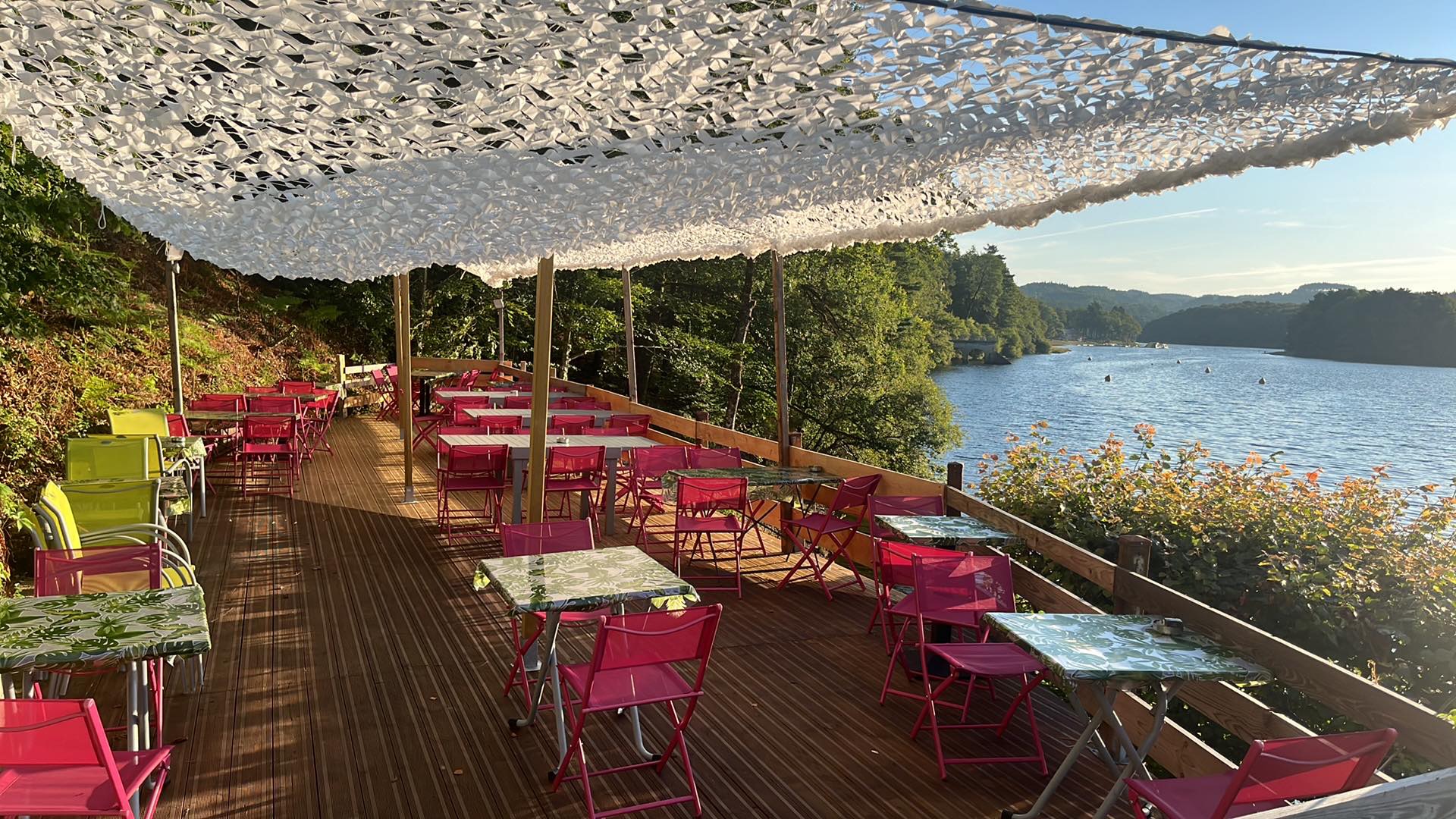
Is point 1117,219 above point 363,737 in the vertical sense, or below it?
above

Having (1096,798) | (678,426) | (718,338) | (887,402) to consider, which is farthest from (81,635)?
(887,402)

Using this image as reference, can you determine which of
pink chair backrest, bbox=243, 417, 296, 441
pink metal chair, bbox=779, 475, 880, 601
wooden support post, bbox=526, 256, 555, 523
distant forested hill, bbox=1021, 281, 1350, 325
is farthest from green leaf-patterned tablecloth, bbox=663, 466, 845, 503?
distant forested hill, bbox=1021, 281, 1350, 325

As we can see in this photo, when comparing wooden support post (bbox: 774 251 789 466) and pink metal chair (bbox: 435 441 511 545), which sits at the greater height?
wooden support post (bbox: 774 251 789 466)

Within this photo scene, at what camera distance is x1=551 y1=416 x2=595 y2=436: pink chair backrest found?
9141 mm

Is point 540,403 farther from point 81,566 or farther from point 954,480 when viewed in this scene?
point 954,480

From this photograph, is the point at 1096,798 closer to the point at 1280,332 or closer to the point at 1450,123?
the point at 1450,123

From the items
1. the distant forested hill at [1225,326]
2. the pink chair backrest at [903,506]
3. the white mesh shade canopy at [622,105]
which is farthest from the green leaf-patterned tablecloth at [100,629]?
the distant forested hill at [1225,326]

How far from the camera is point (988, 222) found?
15.9ft

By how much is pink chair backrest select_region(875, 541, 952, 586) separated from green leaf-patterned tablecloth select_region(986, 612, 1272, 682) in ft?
3.28

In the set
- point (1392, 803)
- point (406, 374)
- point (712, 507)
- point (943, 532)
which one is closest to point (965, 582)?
point (943, 532)

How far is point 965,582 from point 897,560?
0.73 m

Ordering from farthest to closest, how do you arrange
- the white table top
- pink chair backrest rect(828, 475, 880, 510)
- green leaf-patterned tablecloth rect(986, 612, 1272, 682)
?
the white table top → pink chair backrest rect(828, 475, 880, 510) → green leaf-patterned tablecloth rect(986, 612, 1272, 682)

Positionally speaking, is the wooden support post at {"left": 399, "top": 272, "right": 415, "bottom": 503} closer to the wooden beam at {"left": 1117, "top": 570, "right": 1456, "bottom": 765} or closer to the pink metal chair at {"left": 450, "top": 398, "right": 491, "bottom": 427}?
the pink metal chair at {"left": 450, "top": 398, "right": 491, "bottom": 427}

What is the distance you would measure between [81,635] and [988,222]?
14.3 ft
